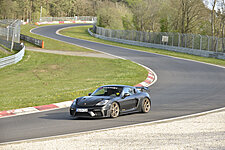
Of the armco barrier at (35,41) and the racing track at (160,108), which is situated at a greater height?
the armco barrier at (35,41)

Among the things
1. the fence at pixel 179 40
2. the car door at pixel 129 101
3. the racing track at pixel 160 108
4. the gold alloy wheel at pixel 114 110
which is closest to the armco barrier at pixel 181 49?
the fence at pixel 179 40

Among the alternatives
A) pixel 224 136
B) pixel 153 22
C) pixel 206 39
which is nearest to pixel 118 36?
pixel 153 22

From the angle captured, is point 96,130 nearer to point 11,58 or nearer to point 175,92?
point 175,92

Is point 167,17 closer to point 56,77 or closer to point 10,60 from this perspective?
point 10,60

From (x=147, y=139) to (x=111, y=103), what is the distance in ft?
11.0

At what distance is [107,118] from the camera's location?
12.8 meters

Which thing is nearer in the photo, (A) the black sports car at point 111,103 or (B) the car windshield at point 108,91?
(A) the black sports car at point 111,103

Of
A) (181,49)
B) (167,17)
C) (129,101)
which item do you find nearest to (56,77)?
(129,101)

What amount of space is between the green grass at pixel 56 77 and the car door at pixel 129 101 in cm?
449

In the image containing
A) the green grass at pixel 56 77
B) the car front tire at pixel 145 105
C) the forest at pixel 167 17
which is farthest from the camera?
the forest at pixel 167 17

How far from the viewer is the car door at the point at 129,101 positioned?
13234 millimetres

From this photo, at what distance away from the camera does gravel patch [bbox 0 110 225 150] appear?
880 cm

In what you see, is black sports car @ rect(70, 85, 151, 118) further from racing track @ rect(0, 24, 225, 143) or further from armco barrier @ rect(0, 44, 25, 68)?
armco barrier @ rect(0, 44, 25, 68)

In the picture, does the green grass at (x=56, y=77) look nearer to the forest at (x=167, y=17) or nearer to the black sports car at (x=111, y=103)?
the black sports car at (x=111, y=103)
